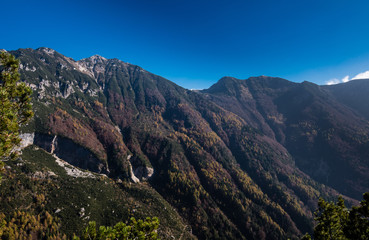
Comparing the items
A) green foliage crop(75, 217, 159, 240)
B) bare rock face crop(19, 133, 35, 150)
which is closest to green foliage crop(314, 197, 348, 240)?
green foliage crop(75, 217, 159, 240)

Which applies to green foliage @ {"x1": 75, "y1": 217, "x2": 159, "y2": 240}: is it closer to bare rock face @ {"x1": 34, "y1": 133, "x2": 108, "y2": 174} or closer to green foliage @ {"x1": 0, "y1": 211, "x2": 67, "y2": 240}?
green foliage @ {"x1": 0, "y1": 211, "x2": 67, "y2": 240}

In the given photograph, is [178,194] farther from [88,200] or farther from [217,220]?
[88,200]

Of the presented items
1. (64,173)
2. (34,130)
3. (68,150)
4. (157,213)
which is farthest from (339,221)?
(34,130)

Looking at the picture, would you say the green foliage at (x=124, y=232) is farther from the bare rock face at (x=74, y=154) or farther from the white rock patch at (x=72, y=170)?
the bare rock face at (x=74, y=154)

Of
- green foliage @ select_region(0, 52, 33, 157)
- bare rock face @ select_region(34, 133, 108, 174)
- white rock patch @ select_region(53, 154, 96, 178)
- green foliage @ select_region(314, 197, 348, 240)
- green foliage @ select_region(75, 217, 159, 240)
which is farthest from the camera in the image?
bare rock face @ select_region(34, 133, 108, 174)

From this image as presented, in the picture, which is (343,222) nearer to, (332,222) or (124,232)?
(332,222)

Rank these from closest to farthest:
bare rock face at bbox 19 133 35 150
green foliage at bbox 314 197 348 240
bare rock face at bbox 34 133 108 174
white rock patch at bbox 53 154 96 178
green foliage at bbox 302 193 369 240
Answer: green foliage at bbox 302 193 369 240, green foliage at bbox 314 197 348 240, bare rock face at bbox 19 133 35 150, white rock patch at bbox 53 154 96 178, bare rock face at bbox 34 133 108 174

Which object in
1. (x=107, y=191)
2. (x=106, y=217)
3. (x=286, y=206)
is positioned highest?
(x=107, y=191)

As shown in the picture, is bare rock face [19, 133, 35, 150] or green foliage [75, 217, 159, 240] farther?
bare rock face [19, 133, 35, 150]
